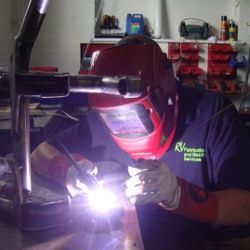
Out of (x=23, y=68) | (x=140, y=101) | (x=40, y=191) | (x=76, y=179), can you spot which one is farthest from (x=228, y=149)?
(x=23, y=68)

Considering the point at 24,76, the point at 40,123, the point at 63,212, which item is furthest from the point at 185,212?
the point at 40,123

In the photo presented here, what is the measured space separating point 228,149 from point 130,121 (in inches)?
14.3

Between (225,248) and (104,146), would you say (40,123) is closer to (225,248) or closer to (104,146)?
(104,146)

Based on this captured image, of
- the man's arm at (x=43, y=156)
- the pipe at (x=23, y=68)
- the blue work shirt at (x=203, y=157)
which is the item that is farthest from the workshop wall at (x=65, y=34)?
the pipe at (x=23, y=68)

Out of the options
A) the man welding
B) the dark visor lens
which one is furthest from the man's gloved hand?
the dark visor lens

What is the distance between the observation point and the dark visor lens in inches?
40.4

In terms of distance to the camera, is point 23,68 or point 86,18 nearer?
point 23,68

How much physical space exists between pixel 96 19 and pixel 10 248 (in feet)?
11.2

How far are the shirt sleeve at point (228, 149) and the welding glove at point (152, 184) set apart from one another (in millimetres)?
222

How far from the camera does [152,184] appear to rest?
1.04 metres

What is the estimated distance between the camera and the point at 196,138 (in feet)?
4.27

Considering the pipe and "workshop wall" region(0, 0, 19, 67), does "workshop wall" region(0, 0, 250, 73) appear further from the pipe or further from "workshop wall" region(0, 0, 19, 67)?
the pipe

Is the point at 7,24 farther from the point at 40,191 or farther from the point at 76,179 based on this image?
the point at 40,191

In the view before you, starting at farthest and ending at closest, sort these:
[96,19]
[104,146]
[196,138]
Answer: [96,19]
[104,146]
[196,138]
